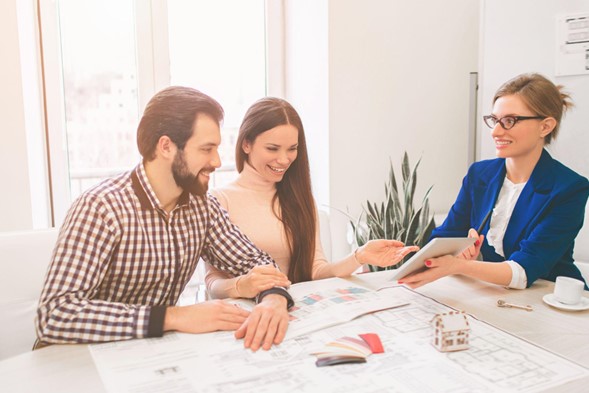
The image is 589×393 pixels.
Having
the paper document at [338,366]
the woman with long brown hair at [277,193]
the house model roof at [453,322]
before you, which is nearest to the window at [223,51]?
the woman with long brown hair at [277,193]

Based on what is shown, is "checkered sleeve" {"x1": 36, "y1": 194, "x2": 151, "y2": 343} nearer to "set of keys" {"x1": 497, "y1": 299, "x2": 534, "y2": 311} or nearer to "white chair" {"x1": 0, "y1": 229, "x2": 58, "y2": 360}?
"white chair" {"x1": 0, "y1": 229, "x2": 58, "y2": 360}

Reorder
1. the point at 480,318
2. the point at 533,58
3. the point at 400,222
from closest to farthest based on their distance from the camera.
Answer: the point at 480,318 → the point at 533,58 → the point at 400,222

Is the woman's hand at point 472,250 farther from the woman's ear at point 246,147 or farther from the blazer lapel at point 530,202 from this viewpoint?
the woman's ear at point 246,147

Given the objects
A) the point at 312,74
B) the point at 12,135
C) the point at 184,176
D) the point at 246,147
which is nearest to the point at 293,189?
the point at 246,147

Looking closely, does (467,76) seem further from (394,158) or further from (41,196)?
(41,196)

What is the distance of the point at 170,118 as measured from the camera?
1.39 metres

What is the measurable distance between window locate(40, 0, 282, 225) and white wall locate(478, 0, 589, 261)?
4.75 feet

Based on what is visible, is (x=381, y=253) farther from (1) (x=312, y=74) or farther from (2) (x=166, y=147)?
(1) (x=312, y=74)

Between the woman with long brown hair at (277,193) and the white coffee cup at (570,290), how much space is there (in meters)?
0.70

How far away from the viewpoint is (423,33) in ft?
10.1

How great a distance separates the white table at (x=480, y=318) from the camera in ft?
3.12

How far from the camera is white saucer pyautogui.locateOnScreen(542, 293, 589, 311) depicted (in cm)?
134


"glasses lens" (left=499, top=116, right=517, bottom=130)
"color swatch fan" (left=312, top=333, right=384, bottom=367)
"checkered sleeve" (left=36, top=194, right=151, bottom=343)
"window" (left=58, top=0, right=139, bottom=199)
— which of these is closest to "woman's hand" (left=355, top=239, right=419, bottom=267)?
"color swatch fan" (left=312, top=333, right=384, bottom=367)

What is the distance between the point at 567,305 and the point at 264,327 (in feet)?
2.71
